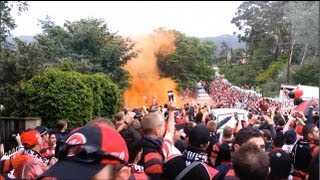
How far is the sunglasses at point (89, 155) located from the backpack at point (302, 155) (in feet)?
12.8

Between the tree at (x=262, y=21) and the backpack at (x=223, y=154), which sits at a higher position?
the tree at (x=262, y=21)

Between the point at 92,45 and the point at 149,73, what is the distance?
13.4 m

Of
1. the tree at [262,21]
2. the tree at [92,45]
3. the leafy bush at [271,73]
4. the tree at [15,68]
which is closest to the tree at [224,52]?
the tree at [262,21]

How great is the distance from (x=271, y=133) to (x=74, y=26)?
2316 cm

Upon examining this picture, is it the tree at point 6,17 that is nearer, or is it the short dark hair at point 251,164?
the short dark hair at point 251,164

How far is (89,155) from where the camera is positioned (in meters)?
1.67

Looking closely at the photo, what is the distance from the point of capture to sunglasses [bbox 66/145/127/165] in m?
1.66

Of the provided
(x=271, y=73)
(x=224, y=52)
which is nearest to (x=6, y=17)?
(x=271, y=73)

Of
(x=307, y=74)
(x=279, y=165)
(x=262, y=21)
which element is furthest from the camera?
(x=262, y=21)

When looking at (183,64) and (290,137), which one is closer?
(290,137)

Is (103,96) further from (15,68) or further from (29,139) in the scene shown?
(29,139)

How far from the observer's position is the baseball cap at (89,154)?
5.36 feet

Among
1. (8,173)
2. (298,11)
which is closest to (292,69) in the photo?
(298,11)

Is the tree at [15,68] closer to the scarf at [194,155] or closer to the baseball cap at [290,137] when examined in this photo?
the baseball cap at [290,137]
